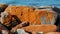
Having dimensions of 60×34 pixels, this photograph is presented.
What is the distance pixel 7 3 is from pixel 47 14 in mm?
1505

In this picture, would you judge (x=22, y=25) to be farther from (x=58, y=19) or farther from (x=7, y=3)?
(x=7, y=3)

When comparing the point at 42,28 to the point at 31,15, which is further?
the point at 31,15

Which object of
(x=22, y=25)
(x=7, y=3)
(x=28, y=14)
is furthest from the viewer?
(x=7, y=3)

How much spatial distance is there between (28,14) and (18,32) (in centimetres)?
102

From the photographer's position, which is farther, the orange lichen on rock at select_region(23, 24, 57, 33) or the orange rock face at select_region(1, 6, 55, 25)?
the orange rock face at select_region(1, 6, 55, 25)

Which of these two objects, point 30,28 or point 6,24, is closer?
point 30,28

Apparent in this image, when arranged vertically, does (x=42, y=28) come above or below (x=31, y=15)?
below

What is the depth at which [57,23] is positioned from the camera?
448 centimetres

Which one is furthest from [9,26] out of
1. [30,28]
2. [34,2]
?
[34,2]

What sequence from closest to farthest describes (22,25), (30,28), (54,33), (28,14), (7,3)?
(54,33), (30,28), (22,25), (28,14), (7,3)

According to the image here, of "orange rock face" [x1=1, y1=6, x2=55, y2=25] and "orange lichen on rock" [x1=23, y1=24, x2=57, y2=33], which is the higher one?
"orange rock face" [x1=1, y1=6, x2=55, y2=25]

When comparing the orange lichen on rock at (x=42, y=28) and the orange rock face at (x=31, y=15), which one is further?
the orange rock face at (x=31, y=15)

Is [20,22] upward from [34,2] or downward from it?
downward

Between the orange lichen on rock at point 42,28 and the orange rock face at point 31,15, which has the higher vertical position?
the orange rock face at point 31,15
